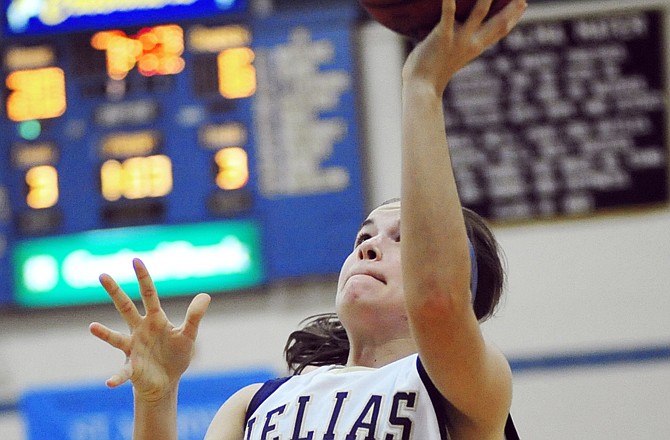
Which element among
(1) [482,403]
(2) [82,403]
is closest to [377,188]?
(2) [82,403]

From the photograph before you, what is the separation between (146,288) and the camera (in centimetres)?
180

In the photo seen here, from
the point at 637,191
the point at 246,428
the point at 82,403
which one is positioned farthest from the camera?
the point at 637,191

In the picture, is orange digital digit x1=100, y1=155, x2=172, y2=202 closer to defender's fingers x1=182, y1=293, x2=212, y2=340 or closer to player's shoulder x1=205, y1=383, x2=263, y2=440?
player's shoulder x1=205, y1=383, x2=263, y2=440

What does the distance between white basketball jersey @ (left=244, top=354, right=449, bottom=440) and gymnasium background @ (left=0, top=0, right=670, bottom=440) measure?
2878 mm

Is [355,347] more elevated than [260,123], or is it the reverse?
[260,123]

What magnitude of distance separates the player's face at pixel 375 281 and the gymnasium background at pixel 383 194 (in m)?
2.91

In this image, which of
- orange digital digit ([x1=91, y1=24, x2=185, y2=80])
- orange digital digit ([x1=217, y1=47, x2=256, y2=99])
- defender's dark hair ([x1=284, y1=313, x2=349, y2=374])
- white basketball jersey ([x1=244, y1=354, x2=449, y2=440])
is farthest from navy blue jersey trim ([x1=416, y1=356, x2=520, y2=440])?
orange digital digit ([x1=91, y1=24, x2=185, y2=80])

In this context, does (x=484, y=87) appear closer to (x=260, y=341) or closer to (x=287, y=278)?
(x=287, y=278)

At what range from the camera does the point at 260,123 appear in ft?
16.4

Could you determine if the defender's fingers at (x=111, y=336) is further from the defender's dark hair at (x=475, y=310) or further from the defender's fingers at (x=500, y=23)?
the defender's fingers at (x=500, y=23)

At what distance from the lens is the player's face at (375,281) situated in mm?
1837

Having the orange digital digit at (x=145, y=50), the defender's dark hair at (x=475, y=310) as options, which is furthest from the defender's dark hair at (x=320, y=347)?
the orange digital digit at (x=145, y=50)

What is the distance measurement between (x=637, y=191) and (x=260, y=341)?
1.84 m

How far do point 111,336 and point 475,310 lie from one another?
692 millimetres
